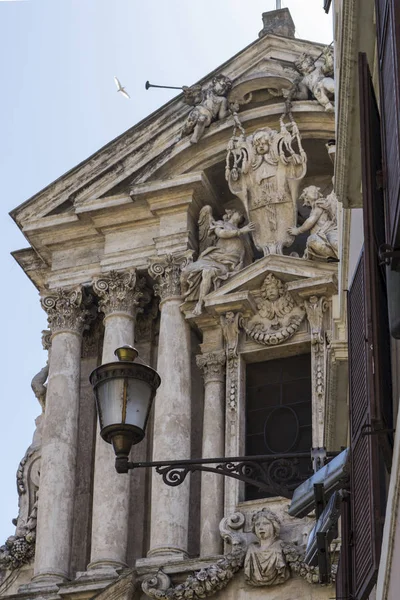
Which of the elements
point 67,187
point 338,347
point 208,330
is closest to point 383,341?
point 338,347

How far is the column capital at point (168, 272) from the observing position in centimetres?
2027

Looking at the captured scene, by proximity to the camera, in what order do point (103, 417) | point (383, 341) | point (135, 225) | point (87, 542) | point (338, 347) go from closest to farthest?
point (383, 341) < point (103, 417) < point (338, 347) < point (87, 542) < point (135, 225)

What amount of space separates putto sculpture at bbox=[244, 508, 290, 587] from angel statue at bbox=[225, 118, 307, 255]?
3.82 m

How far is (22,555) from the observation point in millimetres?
20094

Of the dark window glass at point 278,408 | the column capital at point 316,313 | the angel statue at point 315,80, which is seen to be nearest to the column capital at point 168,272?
the dark window glass at point 278,408

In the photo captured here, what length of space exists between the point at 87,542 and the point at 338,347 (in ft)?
22.2

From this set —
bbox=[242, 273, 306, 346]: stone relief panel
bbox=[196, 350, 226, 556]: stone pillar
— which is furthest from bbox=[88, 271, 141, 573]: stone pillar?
bbox=[242, 273, 306, 346]: stone relief panel

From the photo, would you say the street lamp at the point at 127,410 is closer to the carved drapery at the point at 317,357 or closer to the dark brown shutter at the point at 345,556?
the dark brown shutter at the point at 345,556

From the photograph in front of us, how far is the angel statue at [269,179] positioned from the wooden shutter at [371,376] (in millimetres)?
10334

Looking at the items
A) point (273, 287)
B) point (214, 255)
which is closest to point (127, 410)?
point (273, 287)

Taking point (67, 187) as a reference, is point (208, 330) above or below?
below

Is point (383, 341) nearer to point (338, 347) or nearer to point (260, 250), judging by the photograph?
point (338, 347)

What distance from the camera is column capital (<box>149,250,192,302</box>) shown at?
2027cm

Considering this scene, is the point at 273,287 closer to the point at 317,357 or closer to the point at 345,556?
the point at 317,357
